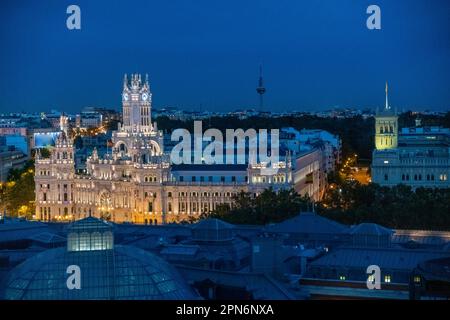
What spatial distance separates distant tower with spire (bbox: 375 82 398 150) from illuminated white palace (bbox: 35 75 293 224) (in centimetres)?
1367

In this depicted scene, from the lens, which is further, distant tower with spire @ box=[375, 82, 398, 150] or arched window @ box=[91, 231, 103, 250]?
distant tower with spire @ box=[375, 82, 398, 150]

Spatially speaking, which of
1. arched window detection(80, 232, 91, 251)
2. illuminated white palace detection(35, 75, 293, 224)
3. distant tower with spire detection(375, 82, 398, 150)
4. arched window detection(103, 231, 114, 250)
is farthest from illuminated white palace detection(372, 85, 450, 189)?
arched window detection(80, 232, 91, 251)

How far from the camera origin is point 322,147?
7250cm

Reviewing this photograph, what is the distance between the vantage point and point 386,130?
63.8 m

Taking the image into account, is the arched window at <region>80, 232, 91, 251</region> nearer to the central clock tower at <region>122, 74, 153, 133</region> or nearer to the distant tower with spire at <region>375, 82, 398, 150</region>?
the central clock tower at <region>122, 74, 153, 133</region>

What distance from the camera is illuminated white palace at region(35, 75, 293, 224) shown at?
171ft

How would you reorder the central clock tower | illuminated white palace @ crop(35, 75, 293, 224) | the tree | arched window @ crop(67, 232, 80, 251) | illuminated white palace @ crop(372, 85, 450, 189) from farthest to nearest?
the central clock tower
illuminated white palace @ crop(372, 85, 450, 189)
illuminated white palace @ crop(35, 75, 293, 224)
the tree
arched window @ crop(67, 232, 80, 251)

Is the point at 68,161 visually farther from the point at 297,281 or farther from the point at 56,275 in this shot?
the point at 56,275

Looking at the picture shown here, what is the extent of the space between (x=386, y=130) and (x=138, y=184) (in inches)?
828

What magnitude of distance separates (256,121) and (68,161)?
1975 inches

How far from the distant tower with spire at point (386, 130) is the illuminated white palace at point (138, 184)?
1367 cm

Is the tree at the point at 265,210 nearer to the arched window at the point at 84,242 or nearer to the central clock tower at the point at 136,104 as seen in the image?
the central clock tower at the point at 136,104

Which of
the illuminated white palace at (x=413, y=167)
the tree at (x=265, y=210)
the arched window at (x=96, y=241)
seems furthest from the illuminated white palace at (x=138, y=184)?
the arched window at (x=96, y=241)
